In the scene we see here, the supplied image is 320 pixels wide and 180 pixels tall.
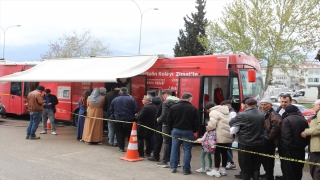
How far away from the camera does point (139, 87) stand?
11.0 m

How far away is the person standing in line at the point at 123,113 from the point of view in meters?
8.94

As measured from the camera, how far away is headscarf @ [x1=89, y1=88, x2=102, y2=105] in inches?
396

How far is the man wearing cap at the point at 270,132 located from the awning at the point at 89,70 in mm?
4243

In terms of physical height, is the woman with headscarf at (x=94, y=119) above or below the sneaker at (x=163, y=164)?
above

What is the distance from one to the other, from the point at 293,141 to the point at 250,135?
2.47ft

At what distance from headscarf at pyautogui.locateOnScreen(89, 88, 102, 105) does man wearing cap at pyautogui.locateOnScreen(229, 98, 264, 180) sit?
4.88m

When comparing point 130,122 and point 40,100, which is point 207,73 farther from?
point 40,100

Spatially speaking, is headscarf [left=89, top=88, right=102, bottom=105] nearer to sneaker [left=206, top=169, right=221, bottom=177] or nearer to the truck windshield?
the truck windshield

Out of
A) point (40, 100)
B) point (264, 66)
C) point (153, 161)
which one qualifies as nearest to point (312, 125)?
point (153, 161)

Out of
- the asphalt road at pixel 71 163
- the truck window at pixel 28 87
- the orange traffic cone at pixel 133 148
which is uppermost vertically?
the truck window at pixel 28 87

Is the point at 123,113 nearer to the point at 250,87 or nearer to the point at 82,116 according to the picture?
the point at 82,116

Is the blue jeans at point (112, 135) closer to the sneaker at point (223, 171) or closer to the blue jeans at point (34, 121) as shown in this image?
the blue jeans at point (34, 121)

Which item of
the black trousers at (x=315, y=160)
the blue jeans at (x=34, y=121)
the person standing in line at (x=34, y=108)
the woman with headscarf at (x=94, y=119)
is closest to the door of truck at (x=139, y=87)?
the woman with headscarf at (x=94, y=119)

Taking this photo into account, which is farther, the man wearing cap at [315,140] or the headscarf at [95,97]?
the headscarf at [95,97]
